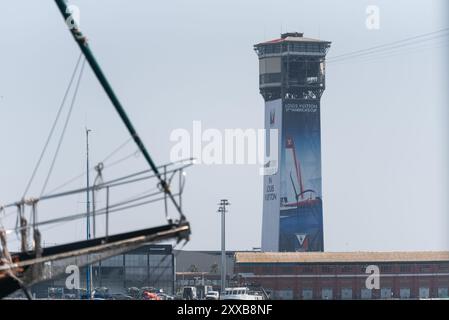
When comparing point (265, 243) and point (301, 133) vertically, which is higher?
point (301, 133)

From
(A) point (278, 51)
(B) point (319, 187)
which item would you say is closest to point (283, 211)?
(B) point (319, 187)

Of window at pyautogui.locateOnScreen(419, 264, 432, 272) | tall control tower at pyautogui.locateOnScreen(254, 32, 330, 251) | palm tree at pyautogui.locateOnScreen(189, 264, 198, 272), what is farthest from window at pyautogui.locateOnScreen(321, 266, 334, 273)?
tall control tower at pyautogui.locateOnScreen(254, 32, 330, 251)

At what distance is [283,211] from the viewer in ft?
493

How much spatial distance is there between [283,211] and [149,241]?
419 ft

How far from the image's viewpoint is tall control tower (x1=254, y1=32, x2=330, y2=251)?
149 m

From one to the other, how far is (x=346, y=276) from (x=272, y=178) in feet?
182

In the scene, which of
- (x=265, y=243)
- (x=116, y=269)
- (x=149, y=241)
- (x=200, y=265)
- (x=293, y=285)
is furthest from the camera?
(x=265, y=243)

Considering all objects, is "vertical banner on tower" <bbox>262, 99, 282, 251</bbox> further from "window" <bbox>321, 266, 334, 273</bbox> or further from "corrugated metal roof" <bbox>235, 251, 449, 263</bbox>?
"window" <bbox>321, 266, 334, 273</bbox>

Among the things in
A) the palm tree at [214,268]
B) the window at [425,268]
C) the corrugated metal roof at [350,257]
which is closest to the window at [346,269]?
the corrugated metal roof at [350,257]

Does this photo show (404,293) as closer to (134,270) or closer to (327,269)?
(327,269)

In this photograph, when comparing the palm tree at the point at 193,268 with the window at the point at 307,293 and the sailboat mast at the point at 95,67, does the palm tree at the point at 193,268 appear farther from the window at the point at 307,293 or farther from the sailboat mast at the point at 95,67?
the sailboat mast at the point at 95,67

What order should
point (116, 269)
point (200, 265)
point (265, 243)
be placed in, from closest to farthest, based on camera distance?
point (116, 269), point (200, 265), point (265, 243)

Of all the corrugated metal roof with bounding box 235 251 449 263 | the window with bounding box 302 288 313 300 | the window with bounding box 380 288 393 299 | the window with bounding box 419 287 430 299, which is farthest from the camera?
the corrugated metal roof with bounding box 235 251 449 263
